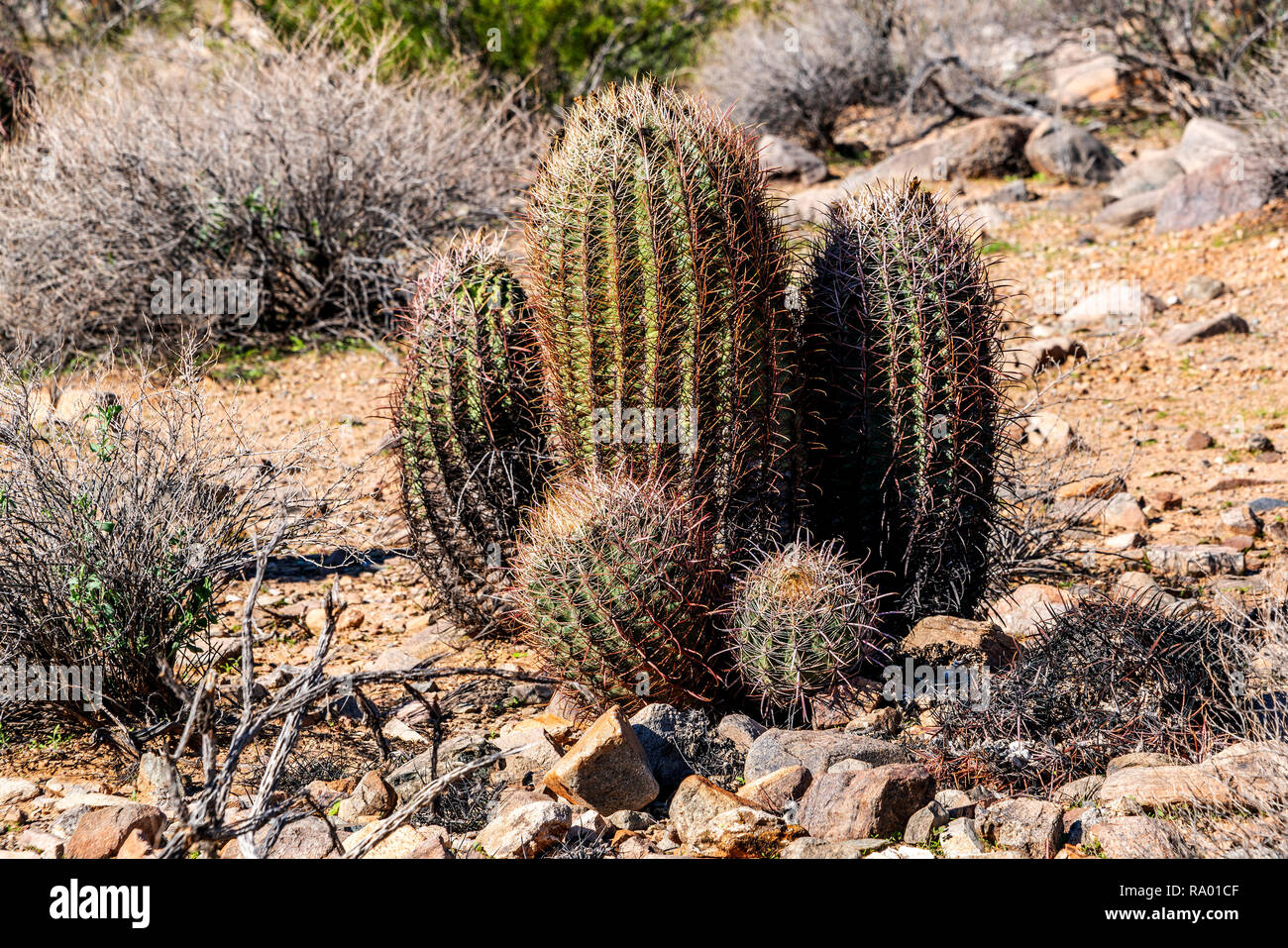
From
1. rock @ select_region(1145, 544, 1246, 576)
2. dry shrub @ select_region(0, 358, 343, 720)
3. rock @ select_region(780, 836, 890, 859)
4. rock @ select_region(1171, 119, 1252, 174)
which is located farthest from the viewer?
rock @ select_region(1171, 119, 1252, 174)

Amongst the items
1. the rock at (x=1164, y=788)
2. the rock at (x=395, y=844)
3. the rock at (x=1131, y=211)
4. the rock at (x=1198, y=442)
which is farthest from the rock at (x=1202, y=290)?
the rock at (x=395, y=844)

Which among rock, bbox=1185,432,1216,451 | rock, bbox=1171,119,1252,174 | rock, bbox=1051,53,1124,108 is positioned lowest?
rock, bbox=1185,432,1216,451

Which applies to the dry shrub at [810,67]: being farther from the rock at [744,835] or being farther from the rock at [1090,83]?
the rock at [744,835]

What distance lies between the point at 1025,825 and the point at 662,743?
110cm

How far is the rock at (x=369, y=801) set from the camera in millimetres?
3383

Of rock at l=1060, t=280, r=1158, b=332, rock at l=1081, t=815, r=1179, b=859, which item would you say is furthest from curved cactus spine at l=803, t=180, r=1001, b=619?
rock at l=1060, t=280, r=1158, b=332

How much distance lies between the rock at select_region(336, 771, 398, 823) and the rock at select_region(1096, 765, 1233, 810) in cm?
199

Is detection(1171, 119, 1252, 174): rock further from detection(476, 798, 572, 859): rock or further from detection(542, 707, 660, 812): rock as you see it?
detection(476, 798, 572, 859): rock

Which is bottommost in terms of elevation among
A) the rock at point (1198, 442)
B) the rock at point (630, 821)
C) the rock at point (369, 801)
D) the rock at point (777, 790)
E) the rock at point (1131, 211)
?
the rock at point (369, 801)

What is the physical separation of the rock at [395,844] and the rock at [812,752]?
3.26 ft

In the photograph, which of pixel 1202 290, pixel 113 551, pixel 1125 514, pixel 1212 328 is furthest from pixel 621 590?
pixel 1202 290

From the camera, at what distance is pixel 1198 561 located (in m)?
5.06

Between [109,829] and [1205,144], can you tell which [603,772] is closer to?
[109,829]

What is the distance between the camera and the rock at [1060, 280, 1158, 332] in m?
8.00
